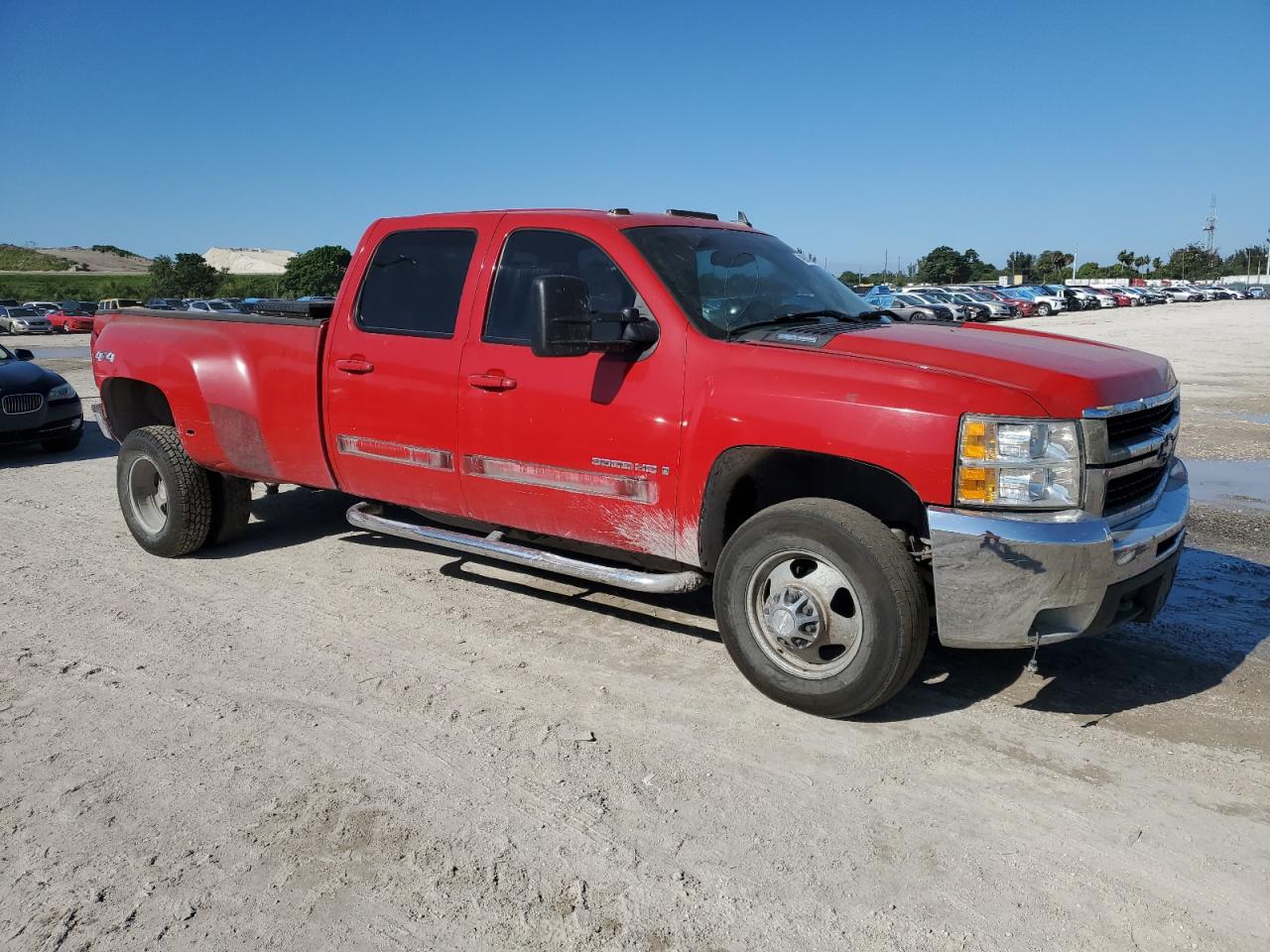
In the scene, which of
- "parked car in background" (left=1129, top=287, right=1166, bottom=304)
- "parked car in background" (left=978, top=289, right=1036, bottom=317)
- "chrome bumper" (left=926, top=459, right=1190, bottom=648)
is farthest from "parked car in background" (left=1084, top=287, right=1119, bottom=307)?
"chrome bumper" (left=926, top=459, right=1190, bottom=648)

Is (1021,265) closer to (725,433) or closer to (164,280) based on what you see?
(164,280)

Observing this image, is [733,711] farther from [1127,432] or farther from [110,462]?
[110,462]

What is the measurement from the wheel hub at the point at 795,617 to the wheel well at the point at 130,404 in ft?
15.0

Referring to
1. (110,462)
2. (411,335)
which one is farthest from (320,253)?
(411,335)

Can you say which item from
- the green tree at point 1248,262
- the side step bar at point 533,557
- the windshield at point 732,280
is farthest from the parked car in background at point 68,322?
the green tree at point 1248,262

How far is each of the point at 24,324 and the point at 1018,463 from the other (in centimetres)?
5265

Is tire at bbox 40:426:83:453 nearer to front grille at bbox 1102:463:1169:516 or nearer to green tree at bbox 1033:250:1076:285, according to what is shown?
front grille at bbox 1102:463:1169:516

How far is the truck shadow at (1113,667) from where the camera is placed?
13.5 feet

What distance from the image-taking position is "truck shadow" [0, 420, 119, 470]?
1038 cm

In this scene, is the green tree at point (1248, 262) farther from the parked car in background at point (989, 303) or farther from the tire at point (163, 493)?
the tire at point (163, 493)

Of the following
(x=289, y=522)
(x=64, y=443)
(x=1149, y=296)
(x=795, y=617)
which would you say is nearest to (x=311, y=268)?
(x=1149, y=296)

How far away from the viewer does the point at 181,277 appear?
90.8 m

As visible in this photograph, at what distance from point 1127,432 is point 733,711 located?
181cm

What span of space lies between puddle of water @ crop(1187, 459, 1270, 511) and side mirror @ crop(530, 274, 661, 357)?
5.46 metres
